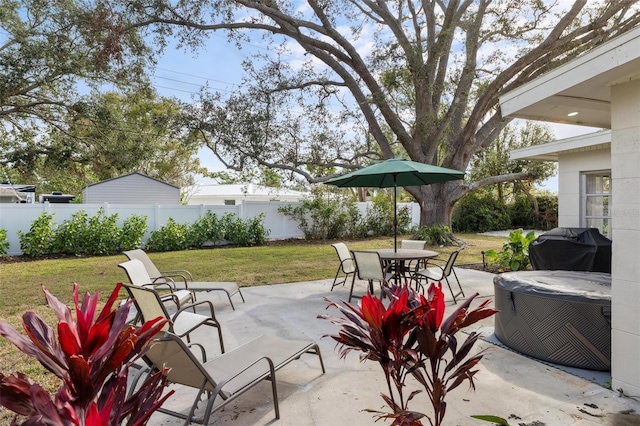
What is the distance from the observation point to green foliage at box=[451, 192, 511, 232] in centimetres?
2130

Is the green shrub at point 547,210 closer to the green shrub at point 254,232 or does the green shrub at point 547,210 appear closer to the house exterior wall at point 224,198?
the house exterior wall at point 224,198

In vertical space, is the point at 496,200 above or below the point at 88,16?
below

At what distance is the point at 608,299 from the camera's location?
3.41m

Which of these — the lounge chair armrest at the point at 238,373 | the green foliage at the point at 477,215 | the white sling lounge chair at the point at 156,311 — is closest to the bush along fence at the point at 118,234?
the white sling lounge chair at the point at 156,311

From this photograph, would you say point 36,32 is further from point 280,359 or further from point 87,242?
point 280,359

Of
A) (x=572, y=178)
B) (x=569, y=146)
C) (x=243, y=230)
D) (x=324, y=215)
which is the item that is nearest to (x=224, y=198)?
(x=324, y=215)

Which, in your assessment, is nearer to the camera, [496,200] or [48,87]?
[48,87]

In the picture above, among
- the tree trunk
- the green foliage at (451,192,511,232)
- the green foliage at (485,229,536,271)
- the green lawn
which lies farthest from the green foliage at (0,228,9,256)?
the green foliage at (451,192,511,232)

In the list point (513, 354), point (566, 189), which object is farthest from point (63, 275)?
point (566, 189)

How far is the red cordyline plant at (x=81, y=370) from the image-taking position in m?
1.07

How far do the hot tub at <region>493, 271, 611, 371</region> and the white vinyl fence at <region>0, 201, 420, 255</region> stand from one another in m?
11.5

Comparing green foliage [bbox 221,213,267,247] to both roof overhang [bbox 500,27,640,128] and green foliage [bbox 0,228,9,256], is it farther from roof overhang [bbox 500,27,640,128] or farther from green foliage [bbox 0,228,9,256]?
roof overhang [bbox 500,27,640,128]

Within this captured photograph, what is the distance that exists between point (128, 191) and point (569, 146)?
16.7m

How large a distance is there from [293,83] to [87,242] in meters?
8.92
